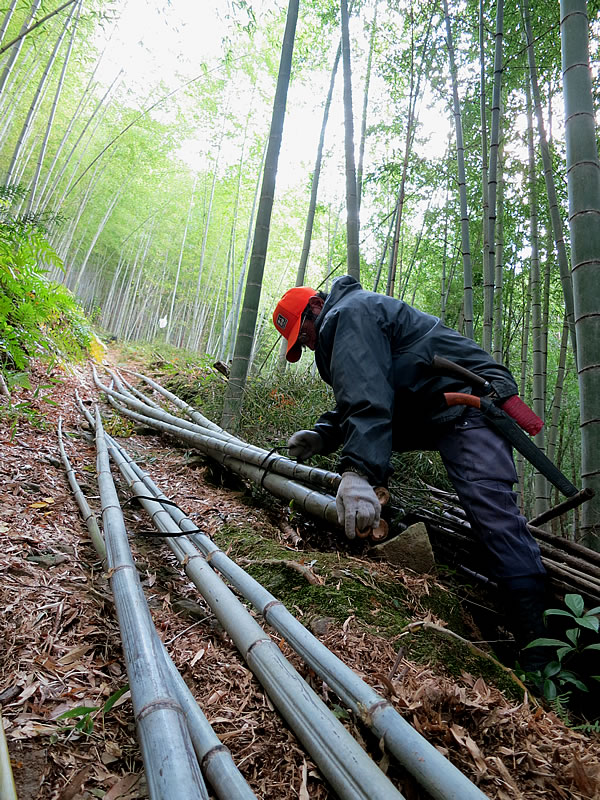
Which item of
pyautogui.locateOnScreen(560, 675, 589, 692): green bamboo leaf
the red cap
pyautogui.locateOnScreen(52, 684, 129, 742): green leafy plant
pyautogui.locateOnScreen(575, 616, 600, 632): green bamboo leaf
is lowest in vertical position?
pyautogui.locateOnScreen(52, 684, 129, 742): green leafy plant

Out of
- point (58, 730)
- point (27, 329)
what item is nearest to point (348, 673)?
point (58, 730)

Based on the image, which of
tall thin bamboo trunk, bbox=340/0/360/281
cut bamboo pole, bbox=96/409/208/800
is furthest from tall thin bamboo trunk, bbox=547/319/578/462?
cut bamboo pole, bbox=96/409/208/800

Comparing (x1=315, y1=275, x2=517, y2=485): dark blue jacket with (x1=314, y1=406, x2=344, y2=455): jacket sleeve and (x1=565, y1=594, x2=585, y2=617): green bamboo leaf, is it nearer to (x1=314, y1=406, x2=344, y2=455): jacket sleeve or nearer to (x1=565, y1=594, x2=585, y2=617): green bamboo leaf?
(x1=314, y1=406, x2=344, y2=455): jacket sleeve

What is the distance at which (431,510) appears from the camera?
239 centimetres

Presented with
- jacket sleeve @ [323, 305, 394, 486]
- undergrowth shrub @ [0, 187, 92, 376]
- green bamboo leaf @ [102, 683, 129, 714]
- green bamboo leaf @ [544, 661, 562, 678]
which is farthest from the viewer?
undergrowth shrub @ [0, 187, 92, 376]

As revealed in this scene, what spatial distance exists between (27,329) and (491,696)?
190 inches

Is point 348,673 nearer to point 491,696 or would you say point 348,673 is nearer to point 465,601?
point 491,696

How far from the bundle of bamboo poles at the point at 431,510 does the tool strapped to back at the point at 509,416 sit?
28 cm

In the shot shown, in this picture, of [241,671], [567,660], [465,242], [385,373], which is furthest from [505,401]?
[465,242]

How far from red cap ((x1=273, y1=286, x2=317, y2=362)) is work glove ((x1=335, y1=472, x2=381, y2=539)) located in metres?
1.03

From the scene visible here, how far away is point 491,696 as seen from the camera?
121cm

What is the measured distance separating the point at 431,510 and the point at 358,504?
0.89 metres

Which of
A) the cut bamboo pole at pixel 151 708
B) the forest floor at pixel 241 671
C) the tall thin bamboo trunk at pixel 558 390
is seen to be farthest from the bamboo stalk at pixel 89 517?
the tall thin bamboo trunk at pixel 558 390

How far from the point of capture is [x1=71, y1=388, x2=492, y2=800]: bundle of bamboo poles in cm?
84
